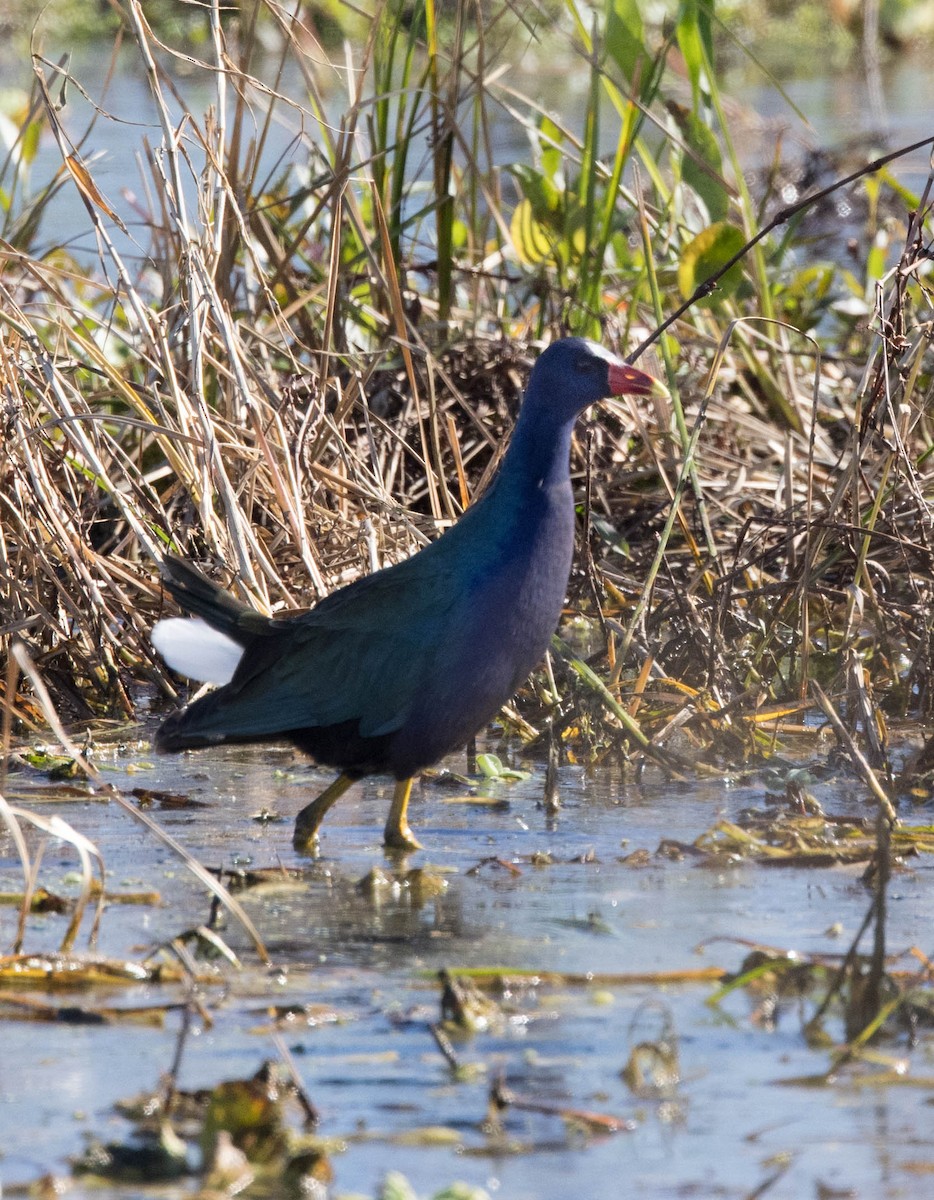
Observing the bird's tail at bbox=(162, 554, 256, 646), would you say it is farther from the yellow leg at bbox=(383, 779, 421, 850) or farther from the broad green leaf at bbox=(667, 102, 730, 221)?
the broad green leaf at bbox=(667, 102, 730, 221)

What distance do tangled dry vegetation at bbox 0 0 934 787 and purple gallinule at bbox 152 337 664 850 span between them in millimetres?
330

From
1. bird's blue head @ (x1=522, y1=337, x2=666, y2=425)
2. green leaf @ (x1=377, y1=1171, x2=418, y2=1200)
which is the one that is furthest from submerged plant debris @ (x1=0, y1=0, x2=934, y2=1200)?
bird's blue head @ (x1=522, y1=337, x2=666, y2=425)

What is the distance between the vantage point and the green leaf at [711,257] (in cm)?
409

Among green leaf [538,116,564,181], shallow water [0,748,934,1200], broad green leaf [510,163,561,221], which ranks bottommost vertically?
shallow water [0,748,934,1200]

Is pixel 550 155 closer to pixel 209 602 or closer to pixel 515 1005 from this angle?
pixel 209 602

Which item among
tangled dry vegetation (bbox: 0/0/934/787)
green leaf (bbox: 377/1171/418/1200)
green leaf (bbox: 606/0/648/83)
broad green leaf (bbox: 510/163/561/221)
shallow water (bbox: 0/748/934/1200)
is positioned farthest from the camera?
broad green leaf (bbox: 510/163/561/221)

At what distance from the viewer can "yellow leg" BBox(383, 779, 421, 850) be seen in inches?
111

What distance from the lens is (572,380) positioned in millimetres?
2898

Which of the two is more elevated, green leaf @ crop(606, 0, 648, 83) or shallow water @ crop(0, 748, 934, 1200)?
green leaf @ crop(606, 0, 648, 83)

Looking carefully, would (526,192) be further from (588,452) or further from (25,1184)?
(25,1184)

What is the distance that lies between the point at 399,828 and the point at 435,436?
1.14 metres

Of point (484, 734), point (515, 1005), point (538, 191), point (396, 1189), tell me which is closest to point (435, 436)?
point (484, 734)

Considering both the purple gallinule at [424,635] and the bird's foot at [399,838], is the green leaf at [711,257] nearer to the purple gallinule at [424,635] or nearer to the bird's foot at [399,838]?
the purple gallinule at [424,635]

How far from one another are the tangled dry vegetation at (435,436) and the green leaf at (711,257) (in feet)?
0.04
